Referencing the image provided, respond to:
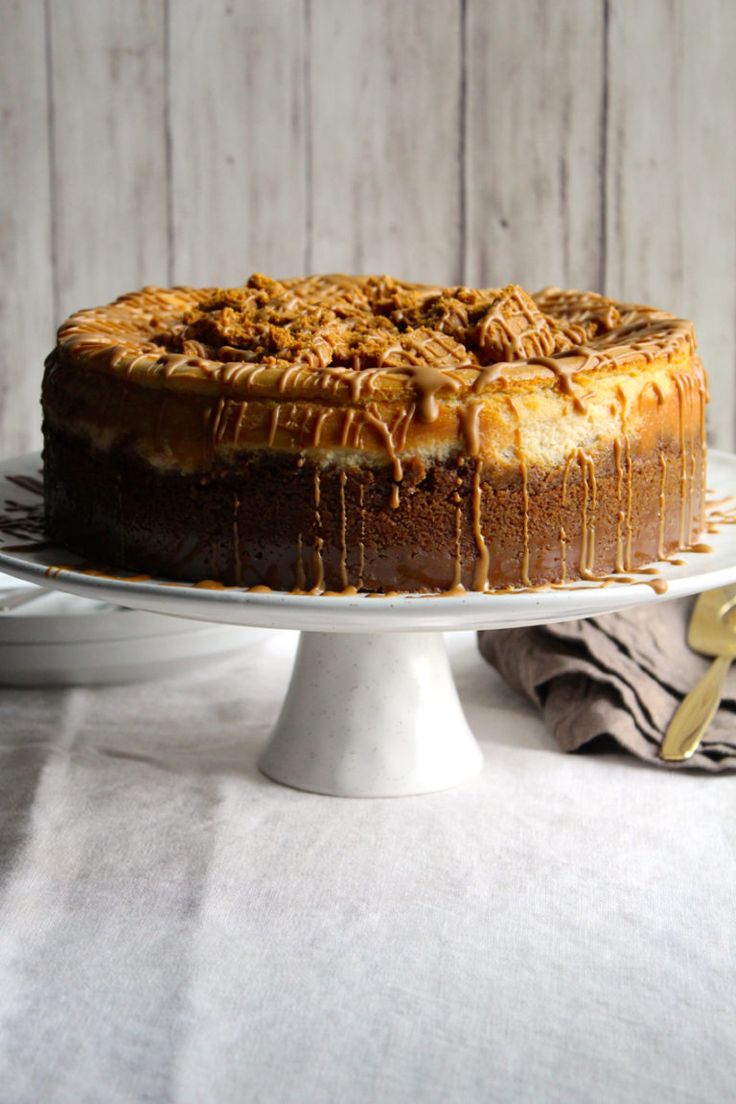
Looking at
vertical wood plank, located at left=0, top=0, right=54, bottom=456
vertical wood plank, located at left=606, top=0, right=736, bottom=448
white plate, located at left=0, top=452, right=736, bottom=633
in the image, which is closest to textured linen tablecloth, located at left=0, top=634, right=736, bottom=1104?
white plate, located at left=0, top=452, right=736, bottom=633

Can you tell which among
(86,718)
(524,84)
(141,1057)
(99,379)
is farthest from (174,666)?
(524,84)

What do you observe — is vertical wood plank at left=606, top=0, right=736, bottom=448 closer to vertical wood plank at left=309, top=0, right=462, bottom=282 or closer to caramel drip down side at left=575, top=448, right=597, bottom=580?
vertical wood plank at left=309, top=0, right=462, bottom=282

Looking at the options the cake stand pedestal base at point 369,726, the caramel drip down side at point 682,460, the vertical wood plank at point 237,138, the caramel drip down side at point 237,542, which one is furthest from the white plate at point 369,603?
the vertical wood plank at point 237,138

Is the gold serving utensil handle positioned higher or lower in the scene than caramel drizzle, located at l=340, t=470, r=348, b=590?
lower

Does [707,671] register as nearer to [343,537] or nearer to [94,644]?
[343,537]

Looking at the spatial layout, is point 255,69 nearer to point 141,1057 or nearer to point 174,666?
point 174,666

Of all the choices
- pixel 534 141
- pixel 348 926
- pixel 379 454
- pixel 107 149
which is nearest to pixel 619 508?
pixel 379 454

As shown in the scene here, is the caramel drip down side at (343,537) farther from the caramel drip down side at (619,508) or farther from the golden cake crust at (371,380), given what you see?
the caramel drip down side at (619,508)
